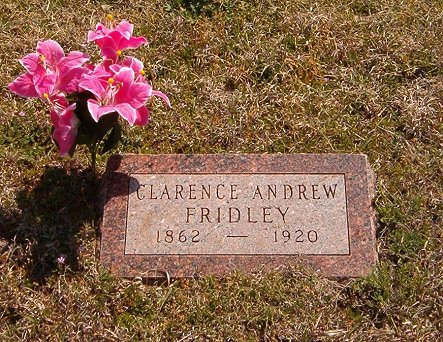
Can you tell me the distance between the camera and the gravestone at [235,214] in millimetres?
3363

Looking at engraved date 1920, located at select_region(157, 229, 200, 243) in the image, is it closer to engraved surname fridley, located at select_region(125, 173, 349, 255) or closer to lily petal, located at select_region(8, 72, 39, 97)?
engraved surname fridley, located at select_region(125, 173, 349, 255)

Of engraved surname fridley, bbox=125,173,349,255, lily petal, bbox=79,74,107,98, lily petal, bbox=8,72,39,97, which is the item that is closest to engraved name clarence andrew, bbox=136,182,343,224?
engraved surname fridley, bbox=125,173,349,255

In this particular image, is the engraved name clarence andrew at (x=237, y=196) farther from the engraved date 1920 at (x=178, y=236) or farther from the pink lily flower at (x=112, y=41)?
the pink lily flower at (x=112, y=41)

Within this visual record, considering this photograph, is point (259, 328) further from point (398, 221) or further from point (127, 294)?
Result: point (398, 221)

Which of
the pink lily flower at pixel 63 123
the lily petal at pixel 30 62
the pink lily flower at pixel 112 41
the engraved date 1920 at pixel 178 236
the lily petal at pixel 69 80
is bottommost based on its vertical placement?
the engraved date 1920 at pixel 178 236

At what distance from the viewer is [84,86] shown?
10.2 feet

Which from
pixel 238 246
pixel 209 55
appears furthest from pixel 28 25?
pixel 238 246

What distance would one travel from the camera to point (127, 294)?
10.8ft

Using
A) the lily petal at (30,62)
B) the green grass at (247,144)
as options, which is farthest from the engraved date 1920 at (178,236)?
the lily petal at (30,62)

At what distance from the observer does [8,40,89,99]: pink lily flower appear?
3.19 meters

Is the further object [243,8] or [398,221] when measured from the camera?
[243,8]

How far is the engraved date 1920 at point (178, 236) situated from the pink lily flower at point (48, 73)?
0.86m

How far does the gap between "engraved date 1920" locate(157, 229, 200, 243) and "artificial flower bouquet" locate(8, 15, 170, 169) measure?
0.58m

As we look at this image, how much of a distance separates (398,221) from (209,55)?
1.78 metres
